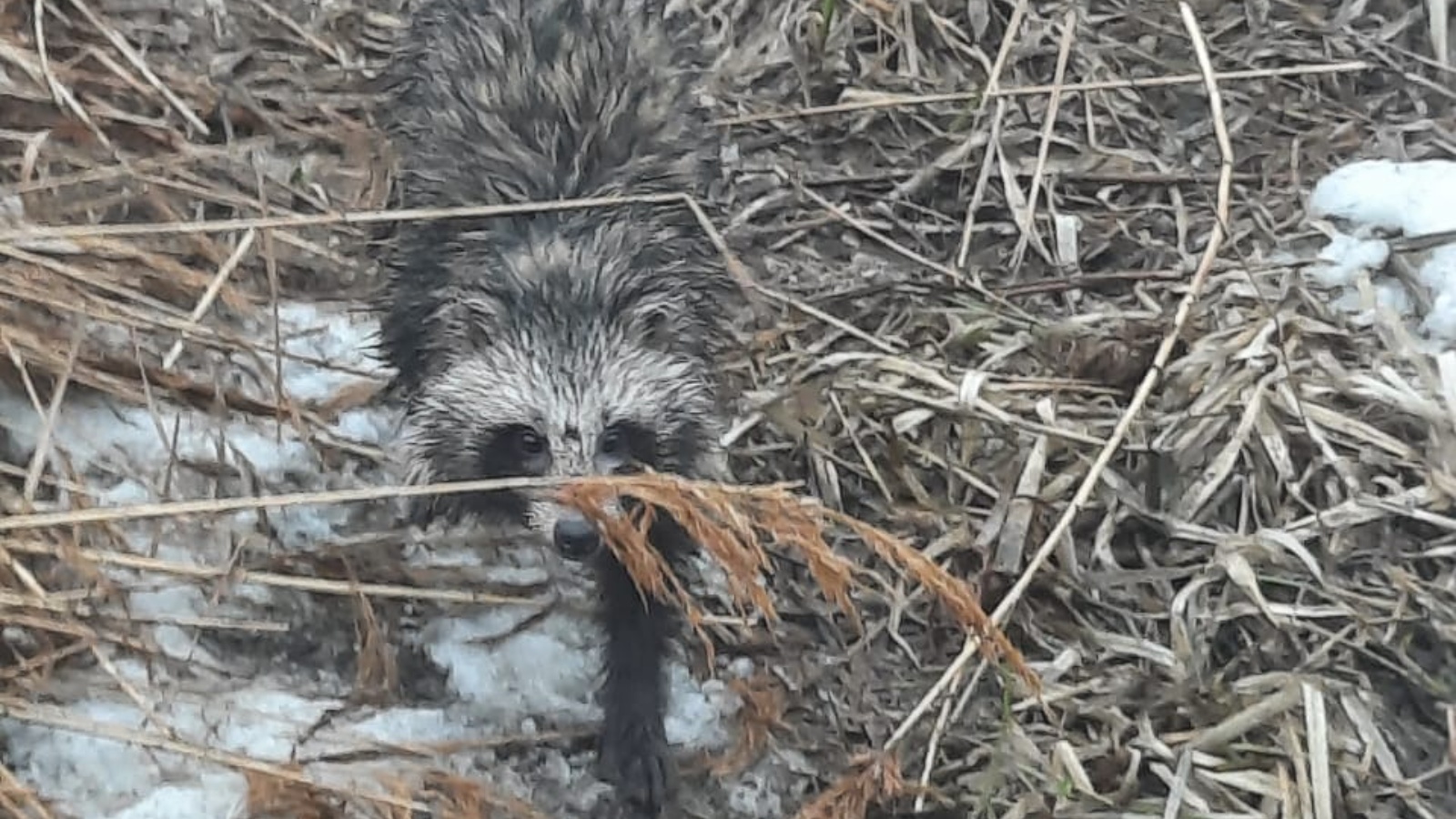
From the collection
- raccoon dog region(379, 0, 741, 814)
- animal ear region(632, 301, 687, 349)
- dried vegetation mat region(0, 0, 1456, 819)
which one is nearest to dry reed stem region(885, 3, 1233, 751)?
dried vegetation mat region(0, 0, 1456, 819)

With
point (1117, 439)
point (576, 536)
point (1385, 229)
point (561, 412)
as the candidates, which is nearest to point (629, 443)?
point (561, 412)

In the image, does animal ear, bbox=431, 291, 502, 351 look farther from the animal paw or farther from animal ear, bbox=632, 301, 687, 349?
the animal paw

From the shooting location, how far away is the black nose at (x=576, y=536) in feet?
9.77

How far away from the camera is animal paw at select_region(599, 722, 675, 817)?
301cm

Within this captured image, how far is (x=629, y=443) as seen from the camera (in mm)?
3174

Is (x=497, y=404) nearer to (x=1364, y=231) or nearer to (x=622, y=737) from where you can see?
(x=622, y=737)

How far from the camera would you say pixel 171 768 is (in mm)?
2934

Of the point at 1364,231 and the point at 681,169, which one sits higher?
the point at 681,169

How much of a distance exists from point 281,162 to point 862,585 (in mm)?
1851

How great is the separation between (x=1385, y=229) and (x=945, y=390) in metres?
0.96

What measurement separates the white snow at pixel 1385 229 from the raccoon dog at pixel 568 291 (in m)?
1.19

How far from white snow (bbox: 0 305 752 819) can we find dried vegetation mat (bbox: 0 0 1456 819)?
0.03 metres

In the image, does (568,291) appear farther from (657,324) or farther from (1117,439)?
(1117,439)

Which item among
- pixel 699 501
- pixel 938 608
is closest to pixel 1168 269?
pixel 938 608
